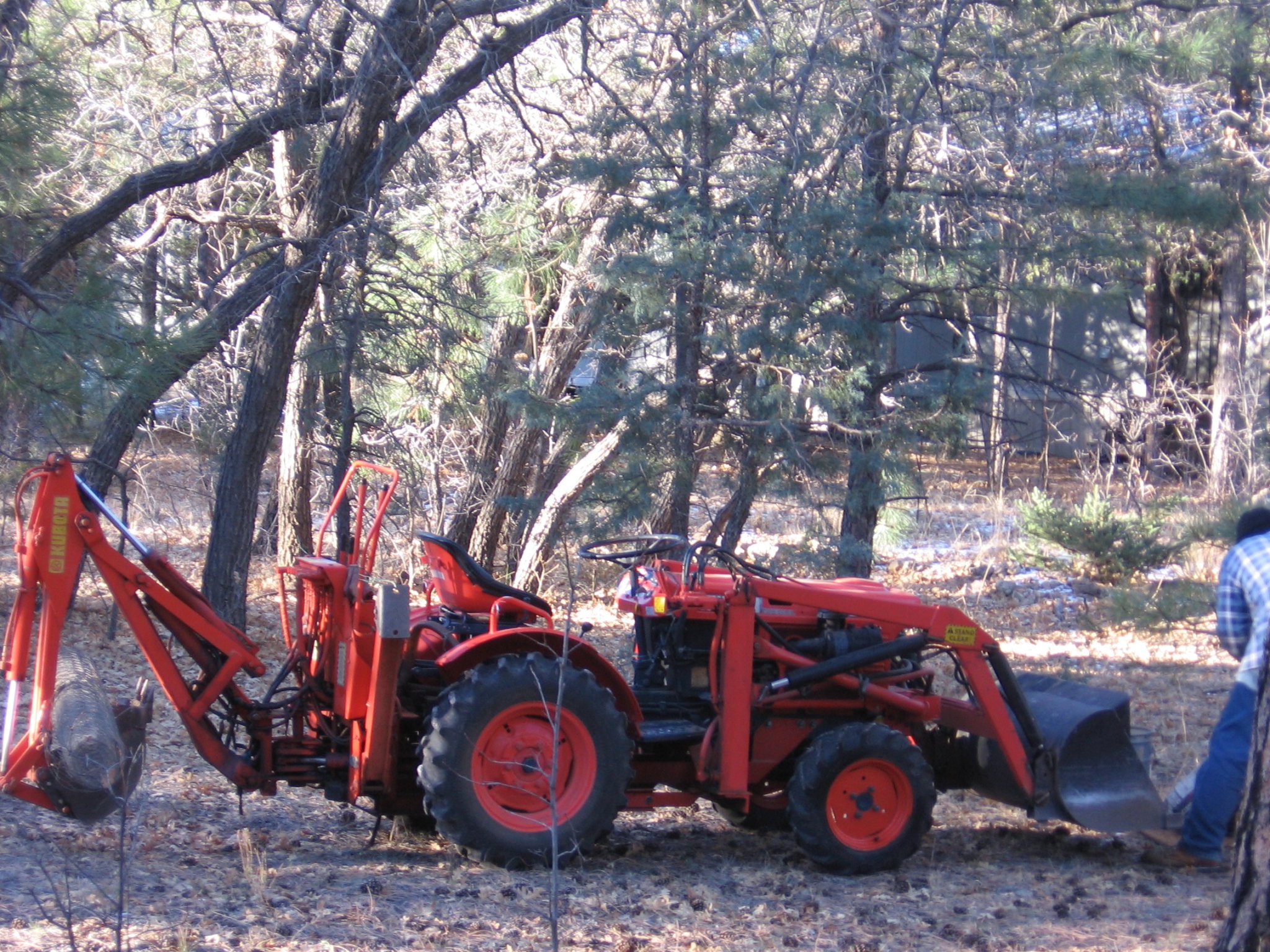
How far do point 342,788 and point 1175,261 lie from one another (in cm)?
1865

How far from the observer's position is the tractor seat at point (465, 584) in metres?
5.93

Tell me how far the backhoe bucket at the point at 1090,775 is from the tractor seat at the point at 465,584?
2407 mm

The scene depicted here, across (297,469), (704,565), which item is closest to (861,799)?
(704,565)

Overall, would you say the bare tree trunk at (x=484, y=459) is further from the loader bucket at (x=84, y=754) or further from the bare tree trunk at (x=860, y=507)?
the loader bucket at (x=84, y=754)

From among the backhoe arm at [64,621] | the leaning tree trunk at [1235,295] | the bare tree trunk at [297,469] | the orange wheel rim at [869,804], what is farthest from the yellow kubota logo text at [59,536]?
the leaning tree trunk at [1235,295]

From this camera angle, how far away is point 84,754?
189 inches

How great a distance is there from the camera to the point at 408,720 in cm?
569

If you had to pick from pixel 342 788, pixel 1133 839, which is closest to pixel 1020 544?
pixel 1133 839

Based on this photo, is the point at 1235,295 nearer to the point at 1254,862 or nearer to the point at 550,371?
the point at 550,371

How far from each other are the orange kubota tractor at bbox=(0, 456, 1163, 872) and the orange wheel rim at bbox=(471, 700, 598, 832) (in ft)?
0.04

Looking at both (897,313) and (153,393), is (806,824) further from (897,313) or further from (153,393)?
(897,313)

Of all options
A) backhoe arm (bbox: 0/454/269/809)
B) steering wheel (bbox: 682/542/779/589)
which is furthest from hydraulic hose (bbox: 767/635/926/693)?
backhoe arm (bbox: 0/454/269/809)

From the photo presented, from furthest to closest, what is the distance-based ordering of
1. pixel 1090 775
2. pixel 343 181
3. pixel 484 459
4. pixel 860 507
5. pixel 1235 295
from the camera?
pixel 1235 295, pixel 484 459, pixel 343 181, pixel 860 507, pixel 1090 775

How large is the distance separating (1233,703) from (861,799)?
1746mm
